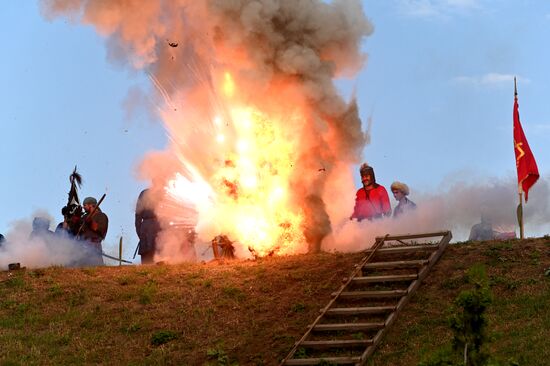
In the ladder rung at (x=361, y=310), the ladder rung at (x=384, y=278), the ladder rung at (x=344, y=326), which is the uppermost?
the ladder rung at (x=384, y=278)

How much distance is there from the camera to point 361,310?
18312 mm

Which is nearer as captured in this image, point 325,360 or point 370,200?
point 325,360

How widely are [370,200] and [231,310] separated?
21.5 feet

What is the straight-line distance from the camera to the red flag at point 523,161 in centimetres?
2306

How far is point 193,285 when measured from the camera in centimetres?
2169

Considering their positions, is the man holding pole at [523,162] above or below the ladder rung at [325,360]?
above

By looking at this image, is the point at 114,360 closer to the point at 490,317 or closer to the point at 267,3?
the point at 490,317

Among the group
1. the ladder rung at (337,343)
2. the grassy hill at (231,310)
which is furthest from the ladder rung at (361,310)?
the ladder rung at (337,343)

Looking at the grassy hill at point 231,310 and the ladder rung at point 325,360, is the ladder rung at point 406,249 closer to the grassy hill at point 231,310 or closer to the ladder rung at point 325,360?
the grassy hill at point 231,310

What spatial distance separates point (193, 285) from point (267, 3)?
354 inches

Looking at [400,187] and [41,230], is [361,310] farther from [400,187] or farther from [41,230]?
[41,230]

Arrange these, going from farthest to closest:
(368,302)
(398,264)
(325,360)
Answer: (398,264) → (368,302) → (325,360)

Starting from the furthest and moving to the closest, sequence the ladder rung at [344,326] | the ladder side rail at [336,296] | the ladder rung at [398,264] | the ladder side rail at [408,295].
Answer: the ladder rung at [398,264]
the ladder rung at [344,326]
the ladder side rail at [336,296]
the ladder side rail at [408,295]

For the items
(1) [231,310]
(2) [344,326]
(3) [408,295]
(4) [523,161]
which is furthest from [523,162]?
(1) [231,310]
